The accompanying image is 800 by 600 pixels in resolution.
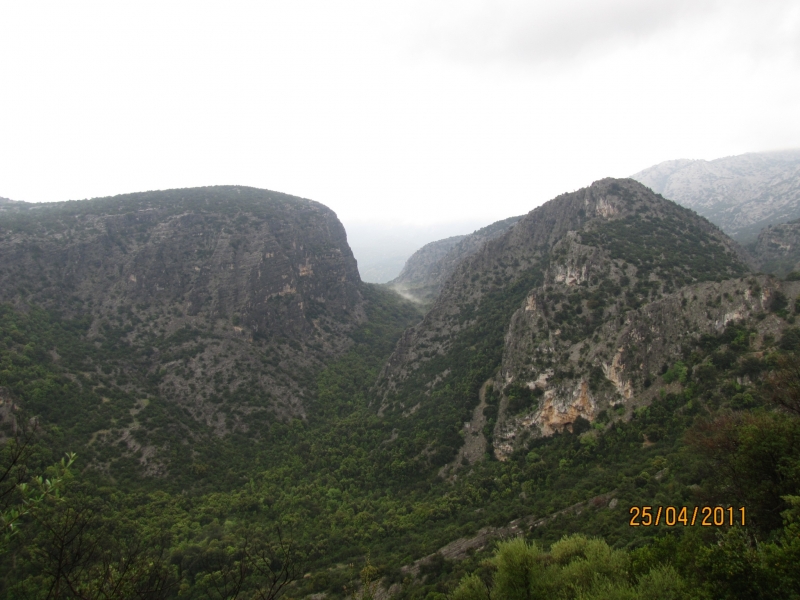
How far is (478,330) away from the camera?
107 meters

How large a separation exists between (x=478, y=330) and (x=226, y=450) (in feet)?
225

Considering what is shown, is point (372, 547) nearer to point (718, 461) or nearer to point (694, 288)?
point (718, 461)

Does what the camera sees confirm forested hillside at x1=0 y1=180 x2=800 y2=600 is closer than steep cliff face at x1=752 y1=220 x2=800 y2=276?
Yes

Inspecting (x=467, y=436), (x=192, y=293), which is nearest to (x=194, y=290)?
(x=192, y=293)

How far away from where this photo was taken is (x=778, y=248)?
115m

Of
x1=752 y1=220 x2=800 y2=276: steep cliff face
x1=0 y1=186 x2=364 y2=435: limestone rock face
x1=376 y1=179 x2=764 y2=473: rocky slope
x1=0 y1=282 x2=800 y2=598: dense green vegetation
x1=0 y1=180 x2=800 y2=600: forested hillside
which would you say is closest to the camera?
x1=0 y1=282 x2=800 y2=598: dense green vegetation

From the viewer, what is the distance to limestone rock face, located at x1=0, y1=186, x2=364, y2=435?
9806 centimetres

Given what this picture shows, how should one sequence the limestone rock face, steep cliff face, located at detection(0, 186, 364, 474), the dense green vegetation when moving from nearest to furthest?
1. the dense green vegetation
2. steep cliff face, located at detection(0, 186, 364, 474)
3. the limestone rock face
